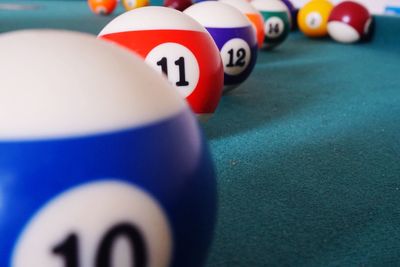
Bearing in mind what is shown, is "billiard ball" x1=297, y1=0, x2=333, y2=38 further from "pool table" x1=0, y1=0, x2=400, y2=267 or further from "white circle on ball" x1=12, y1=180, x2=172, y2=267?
"white circle on ball" x1=12, y1=180, x2=172, y2=267

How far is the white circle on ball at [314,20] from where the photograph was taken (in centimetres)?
422

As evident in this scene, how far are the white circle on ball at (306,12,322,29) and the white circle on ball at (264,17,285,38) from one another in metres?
0.93

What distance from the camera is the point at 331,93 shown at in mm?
2326

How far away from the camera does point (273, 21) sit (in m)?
3.37

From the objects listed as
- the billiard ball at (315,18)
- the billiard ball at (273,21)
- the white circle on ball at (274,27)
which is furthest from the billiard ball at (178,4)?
the billiard ball at (315,18)

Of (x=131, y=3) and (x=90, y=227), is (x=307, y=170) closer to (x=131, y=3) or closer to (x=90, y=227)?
(x=90, y=227)

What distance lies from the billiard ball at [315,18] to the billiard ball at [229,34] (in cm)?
238

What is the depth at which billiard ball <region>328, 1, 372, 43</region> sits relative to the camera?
3.79 meters

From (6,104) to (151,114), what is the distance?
0.60ft

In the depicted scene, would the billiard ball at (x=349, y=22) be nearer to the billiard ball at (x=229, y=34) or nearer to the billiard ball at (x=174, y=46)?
the billiard ball at (x=229, y=34)

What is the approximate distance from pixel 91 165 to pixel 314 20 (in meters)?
3.91

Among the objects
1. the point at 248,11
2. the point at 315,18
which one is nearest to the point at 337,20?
the point at 315,18

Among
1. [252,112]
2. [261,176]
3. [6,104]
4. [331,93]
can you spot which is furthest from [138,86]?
[331,93]

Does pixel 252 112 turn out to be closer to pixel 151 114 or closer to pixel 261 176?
pixel 261 176
